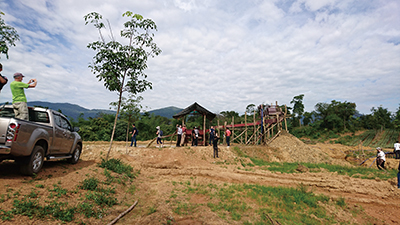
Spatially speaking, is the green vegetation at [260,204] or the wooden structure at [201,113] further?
the wooden structure at [201,113]

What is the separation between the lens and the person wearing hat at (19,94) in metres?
6.08

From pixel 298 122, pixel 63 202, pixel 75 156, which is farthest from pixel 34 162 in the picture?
pixel 298 122

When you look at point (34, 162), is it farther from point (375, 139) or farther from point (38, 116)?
point (375, 139)

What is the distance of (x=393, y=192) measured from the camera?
871 cm

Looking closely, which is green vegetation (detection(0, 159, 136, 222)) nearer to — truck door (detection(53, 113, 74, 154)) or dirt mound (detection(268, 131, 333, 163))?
truck door (detection(53, 113, 74, 154))

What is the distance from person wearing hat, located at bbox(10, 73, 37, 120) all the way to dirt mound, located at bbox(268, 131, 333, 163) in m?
18.3

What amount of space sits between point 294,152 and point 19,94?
21335 mm

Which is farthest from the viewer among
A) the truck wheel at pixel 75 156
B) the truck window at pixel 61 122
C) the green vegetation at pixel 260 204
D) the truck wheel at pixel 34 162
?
the truck wheel at pixel 75 156

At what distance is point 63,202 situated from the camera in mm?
5340

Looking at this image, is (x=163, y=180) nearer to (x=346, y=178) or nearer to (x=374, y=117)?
(x=346, y=178)

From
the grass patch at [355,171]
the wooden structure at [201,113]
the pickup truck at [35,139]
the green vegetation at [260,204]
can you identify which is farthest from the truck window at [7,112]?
the wooden structure at [201,113]

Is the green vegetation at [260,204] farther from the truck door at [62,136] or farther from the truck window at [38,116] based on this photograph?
the truck window at [38,116]

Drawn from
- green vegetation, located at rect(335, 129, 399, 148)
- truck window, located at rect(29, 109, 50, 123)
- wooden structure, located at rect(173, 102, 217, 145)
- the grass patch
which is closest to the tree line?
green vegetation, located at rect(335, 129, 399, 148)

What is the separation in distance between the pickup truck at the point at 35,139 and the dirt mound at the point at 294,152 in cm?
1687
